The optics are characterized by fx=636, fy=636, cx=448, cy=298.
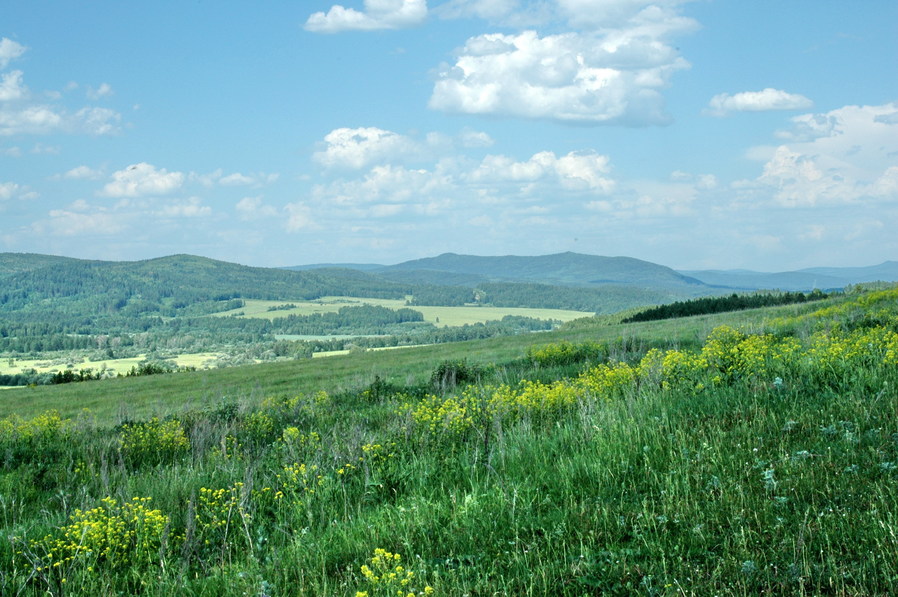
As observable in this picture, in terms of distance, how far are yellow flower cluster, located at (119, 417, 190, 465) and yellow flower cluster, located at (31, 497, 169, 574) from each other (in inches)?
201

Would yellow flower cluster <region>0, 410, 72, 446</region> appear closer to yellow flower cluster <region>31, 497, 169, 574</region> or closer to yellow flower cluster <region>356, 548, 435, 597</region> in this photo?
yellow flower cluster <region>31, 497, 169, 574</region>

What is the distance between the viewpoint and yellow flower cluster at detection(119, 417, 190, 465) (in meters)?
11.1

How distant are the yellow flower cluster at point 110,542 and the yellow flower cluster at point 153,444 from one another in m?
5.11

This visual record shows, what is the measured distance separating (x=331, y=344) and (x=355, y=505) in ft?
399

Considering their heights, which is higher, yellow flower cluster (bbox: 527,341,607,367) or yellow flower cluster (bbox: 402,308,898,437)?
yellow flower cluster (bbox: 402,308,898,437)

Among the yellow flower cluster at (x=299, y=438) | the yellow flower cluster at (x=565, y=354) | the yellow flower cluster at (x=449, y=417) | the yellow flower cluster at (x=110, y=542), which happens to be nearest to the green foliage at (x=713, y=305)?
the yellow flower cluster at (x=565, y=354)

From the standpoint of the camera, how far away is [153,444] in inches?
464

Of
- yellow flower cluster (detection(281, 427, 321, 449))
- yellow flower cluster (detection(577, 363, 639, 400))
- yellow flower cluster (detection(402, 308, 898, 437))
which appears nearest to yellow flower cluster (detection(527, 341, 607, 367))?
yellow flower cluster (detection(577, 363, 639, 400))

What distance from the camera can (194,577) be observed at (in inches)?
207

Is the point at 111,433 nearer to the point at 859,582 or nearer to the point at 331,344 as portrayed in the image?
the point at 859,582

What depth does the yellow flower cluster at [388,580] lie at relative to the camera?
3953 mm

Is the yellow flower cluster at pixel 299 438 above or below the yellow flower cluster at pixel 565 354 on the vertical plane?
above

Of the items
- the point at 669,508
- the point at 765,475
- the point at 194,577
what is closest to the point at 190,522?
the point at 194,577

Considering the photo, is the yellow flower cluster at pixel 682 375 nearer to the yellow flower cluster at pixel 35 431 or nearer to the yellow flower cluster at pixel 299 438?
the yellow flower cluster at pixel 299 438
